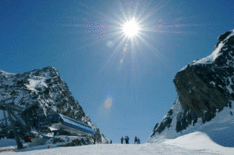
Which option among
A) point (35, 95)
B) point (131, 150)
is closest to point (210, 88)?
point (131, 150)

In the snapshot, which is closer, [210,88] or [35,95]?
[210,88]

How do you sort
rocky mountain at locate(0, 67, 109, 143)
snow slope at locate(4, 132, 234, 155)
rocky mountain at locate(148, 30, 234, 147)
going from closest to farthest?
snow slope at locate(4, 132, 234, 155), rocky mountain at locate(148, 30, 234, 147), rocky mountain at locate(0, 67, 109, 143)

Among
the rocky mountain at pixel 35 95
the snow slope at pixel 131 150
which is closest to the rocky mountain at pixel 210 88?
the snow slope at pixel 131 150

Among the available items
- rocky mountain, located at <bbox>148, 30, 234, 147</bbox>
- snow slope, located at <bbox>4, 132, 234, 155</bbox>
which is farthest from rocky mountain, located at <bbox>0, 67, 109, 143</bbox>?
snow slope, located at <bbox>4, 132, 234, 155</bbox>

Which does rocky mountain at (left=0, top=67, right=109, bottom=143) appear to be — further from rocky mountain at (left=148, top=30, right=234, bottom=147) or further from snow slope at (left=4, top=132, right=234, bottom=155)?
snow slope at (left=4, top=132, right=234, bottom=155)

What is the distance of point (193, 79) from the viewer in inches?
1922

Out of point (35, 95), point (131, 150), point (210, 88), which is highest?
point (35, 95)

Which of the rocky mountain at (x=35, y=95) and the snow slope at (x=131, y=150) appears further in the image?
the rocky mountain at (x=35, y=95)

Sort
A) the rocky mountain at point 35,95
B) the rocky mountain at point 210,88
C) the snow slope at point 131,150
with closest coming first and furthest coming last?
1. the snow slope at point 131,150
2. the rocky mountain at point 210,88
3. the rocky mountain at point 35,95

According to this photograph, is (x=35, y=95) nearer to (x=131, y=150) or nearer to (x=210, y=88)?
(x=210, y=88)

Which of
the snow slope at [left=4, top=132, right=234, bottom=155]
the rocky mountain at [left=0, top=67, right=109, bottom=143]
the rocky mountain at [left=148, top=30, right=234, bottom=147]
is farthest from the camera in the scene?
the rocky mountain at [left=0, top=67, right=109, bottom=143]

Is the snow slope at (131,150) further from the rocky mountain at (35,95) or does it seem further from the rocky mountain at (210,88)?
the rocky mountain at (35,95)

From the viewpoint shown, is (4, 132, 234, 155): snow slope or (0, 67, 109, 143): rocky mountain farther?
(0, 67, 109, 143): rocky mountain

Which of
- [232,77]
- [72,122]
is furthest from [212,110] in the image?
[72,122]
